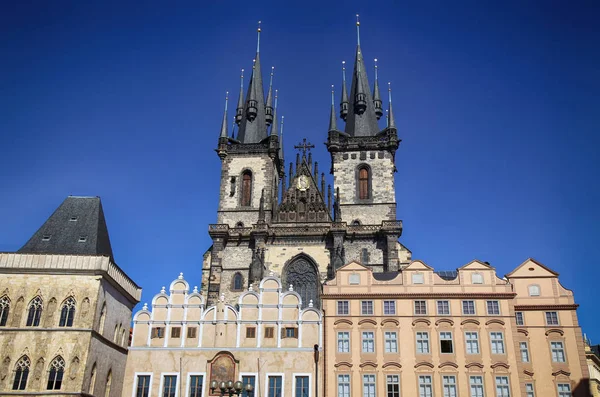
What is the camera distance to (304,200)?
54.3 m

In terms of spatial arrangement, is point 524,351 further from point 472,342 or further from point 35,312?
point 35,312

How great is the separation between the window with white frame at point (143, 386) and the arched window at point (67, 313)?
4.61 metres

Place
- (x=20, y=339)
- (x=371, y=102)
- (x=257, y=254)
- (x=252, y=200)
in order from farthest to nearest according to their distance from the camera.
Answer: (x=371, y=102), (x=252, y=200), (x=257, y=254), (x=20, y=339)

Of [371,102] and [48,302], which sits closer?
[48,302]

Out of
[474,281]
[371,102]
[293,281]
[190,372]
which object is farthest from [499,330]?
[371,102]

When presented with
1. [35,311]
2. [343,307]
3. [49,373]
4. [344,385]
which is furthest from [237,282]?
[49,373]

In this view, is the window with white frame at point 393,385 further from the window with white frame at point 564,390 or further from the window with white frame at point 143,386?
the window with white frame at point 143,386

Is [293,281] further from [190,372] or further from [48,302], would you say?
[48,302]

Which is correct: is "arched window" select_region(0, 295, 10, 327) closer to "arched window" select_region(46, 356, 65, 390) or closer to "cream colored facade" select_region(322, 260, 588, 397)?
"arched window" select_region(46, 356, 65, 390)

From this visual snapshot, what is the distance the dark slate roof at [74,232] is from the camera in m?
33.8

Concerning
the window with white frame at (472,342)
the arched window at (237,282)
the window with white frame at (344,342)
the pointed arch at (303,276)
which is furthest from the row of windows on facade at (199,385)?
the arched window at (237,282)

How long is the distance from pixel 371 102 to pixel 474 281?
1217 inches

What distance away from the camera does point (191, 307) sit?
34.2 metres

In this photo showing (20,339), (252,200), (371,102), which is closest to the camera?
(20,339)
